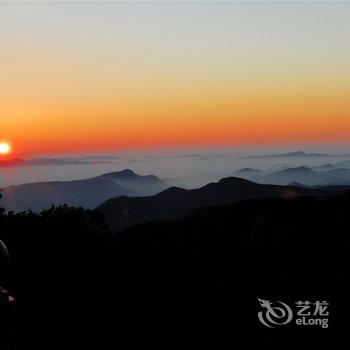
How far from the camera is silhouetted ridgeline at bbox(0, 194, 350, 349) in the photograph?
3048 cm

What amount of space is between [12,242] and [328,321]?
2587 centimetres

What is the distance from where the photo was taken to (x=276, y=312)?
38.0 m

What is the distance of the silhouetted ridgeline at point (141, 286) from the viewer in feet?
100
